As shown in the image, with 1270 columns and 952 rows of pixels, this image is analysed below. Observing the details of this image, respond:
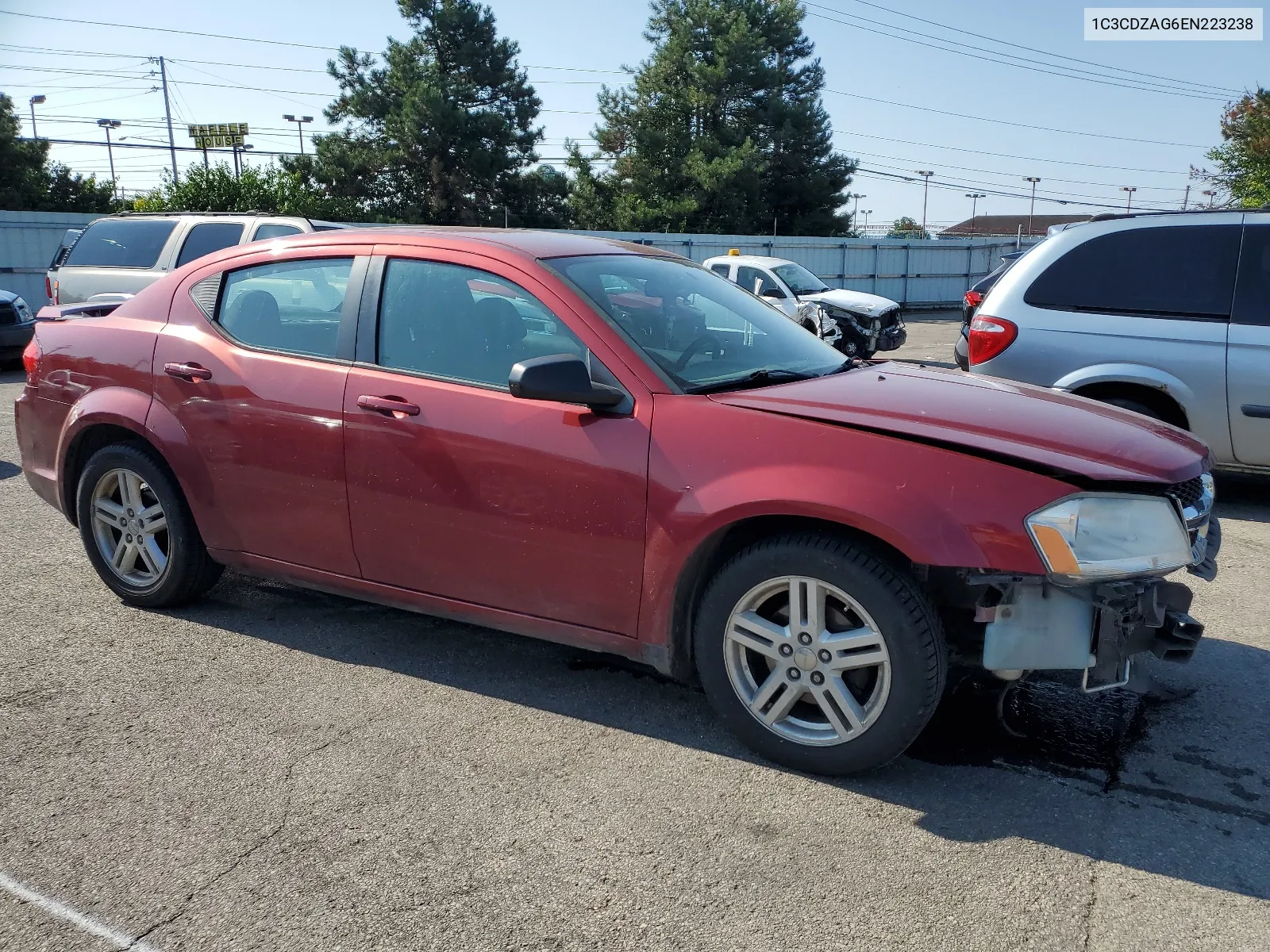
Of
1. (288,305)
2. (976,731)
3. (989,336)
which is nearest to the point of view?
(976,731)

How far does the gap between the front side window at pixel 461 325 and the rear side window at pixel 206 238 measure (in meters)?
7.97

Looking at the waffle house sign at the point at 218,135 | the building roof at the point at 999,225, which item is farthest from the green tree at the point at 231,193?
the building roof at the point at 999,225

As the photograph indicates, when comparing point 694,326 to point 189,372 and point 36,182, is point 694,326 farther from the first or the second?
point 36,182

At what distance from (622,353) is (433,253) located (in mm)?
974

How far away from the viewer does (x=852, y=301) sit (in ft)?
57.3

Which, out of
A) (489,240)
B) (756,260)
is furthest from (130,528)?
(756,260)

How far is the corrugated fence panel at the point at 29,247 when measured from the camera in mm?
20328

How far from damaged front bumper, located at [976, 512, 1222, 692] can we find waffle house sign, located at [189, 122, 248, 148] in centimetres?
7134

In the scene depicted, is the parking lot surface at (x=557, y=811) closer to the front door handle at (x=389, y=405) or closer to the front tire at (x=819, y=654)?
the front tire at (x=819, y=654)

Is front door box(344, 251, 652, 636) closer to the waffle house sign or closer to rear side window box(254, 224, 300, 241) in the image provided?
rear side window box(254, 224, 300, 241)

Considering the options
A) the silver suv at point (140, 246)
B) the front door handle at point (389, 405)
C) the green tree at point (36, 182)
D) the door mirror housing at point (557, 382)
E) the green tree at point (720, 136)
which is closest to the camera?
the door mirror housing at point (557, 382)

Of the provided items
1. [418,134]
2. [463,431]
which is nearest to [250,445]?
[463,431]

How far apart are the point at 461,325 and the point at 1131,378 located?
4478mm

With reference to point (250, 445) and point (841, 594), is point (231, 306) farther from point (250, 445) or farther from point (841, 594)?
point (841, 594)
